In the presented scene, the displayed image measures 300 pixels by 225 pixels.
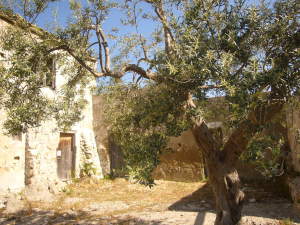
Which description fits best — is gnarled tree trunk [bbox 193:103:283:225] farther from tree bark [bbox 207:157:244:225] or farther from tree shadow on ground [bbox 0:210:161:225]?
tree shadow on ground [bbox 0:210:161:225]

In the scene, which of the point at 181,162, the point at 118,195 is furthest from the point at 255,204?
the point at 118,195

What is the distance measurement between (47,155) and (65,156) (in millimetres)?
1226

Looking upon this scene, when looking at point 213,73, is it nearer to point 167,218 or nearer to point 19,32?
point 19,32

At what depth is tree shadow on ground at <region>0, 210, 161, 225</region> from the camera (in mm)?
6819

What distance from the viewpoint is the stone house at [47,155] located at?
936cm

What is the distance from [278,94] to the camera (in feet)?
12.4

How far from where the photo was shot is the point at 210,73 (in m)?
3.34

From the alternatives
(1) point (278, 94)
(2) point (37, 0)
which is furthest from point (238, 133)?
(2) point (37, 0)

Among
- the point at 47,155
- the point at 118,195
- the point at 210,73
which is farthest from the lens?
the point at 47,155

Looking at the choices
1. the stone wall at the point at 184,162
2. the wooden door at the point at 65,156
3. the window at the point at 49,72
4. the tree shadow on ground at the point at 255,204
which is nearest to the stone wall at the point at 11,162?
the wooden door at the point at 65,156

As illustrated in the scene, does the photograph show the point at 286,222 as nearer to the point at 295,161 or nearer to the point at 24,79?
the point at 295,161

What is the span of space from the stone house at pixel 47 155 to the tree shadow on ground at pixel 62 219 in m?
1.76

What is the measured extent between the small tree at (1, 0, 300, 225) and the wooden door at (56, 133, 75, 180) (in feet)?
22.5

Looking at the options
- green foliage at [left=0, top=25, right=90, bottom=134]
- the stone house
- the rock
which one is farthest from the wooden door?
green foliage at [left=0, top=25, right=90, bottom=134]
